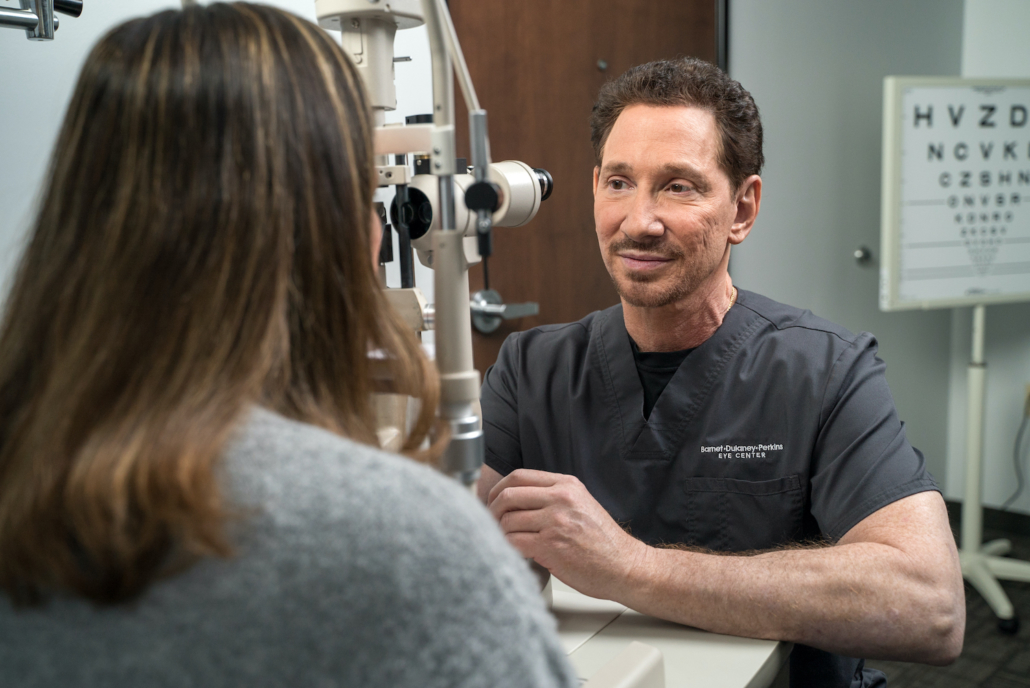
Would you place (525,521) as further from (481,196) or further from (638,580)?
(481,196)

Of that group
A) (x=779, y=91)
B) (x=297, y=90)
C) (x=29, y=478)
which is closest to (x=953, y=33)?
(x=779, y=91)

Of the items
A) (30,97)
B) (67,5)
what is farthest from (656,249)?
(30,97)

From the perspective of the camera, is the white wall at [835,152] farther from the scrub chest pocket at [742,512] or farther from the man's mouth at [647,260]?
the scrub chest pocket at [742,512]

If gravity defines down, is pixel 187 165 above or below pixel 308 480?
above

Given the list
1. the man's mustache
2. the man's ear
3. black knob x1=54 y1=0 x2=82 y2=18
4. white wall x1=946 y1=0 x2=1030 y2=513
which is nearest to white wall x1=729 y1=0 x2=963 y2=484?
white wall x1=946 y1=0 x2=1030 y2=513

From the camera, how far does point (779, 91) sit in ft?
9.08

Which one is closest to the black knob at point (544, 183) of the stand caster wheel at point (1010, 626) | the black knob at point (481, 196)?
the black knob at point (481, 196)

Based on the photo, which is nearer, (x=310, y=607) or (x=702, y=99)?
(x=310, y=607)

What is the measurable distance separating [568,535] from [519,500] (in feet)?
0.23

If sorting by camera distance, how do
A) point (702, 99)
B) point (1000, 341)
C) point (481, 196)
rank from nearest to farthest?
point (481, 196) → point (702, 99) → point (1000, 341)

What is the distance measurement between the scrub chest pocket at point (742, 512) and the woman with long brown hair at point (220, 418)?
71cm

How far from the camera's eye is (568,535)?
938 mm

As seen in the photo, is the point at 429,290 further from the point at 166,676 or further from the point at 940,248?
the point at 940,248

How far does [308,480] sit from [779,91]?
269 cm
